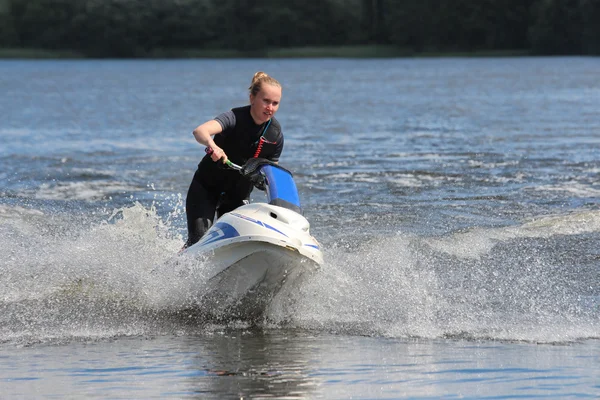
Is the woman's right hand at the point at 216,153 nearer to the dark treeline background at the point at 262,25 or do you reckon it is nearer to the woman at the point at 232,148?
the woman at the point at 232,148

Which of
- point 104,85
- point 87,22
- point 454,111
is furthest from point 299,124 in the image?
point 87,22

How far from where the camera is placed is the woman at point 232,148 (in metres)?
7.65

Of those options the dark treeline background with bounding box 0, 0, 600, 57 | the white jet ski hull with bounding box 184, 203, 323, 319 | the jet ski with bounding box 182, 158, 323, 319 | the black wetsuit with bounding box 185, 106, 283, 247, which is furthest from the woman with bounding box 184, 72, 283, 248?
the dark treeline background with bounding box 0, 0, 600, 57

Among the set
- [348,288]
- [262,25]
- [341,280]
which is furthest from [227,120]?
[262,25]

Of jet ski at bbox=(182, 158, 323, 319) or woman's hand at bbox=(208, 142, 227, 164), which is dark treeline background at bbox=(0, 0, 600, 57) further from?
woman's hand at bbox=(208, 142, 227, 164)

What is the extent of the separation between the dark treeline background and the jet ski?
91322mm

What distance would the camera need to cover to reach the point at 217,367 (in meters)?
6.69

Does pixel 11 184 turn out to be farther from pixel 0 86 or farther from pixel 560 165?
pixel 0 86

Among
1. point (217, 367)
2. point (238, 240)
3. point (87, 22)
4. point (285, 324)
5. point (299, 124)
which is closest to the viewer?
point (217, 367)

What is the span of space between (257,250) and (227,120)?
3.13 ft

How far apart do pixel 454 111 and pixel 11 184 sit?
2004 centimetres

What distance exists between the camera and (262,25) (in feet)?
350

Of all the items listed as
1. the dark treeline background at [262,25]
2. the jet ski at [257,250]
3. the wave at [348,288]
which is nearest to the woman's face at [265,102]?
the jet ski at [257,250]

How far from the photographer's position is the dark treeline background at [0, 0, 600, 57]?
100312 mm
